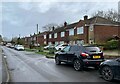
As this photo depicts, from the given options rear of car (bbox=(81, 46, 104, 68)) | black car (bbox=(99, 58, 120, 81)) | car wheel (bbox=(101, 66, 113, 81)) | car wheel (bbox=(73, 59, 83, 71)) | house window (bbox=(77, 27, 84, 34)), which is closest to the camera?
black car (bbox=(99, 58, 120, 81))

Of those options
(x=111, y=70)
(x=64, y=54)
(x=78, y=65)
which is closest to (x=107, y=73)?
(x=111, y=70)

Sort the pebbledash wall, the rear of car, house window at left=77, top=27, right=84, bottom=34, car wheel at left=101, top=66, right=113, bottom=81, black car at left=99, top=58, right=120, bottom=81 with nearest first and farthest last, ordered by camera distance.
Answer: black car at left=99, top=58, right=120, bottom=81
car wheel at left=101, top=66, right=113, bottom=81
the rear of car
the pebbledash wall
house window at left=77, top=27, right=84, bottom=34

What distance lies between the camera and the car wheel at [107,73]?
9.74 metres

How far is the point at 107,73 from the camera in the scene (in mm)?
9992

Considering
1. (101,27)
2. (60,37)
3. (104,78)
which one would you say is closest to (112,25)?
(101,27)

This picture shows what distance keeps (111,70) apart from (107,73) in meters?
0.37

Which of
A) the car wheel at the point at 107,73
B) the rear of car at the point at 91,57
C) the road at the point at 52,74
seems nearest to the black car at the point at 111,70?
the car wheel at the point at 107,73

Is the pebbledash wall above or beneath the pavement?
above

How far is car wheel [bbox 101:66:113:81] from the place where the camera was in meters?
9.74

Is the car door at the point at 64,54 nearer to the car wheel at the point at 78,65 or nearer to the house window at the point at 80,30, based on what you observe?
the car wheel at the point at 78,65

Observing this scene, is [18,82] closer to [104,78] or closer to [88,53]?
[104,78]

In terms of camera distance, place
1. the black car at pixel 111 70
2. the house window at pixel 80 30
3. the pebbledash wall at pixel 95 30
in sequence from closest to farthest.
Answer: the black car at pixel 111 70, the pebbledash wall at pixel 95 30, the house window at pixel 80 30

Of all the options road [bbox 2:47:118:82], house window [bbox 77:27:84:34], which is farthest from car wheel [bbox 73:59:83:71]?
house window [bbox 77:27:84:34]

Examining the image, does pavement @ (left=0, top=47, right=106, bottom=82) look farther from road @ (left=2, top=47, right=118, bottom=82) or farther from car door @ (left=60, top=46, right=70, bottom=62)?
car door @ (left=60, top=46, right=70, bottom=62)
